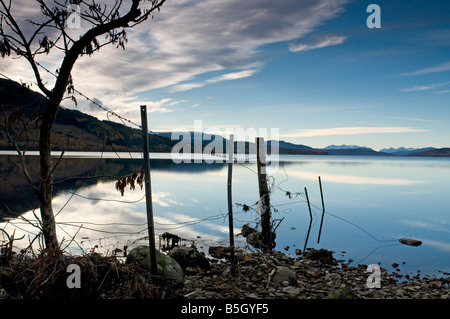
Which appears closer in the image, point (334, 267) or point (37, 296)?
point (37, 296)

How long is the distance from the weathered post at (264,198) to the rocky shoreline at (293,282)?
1835mm

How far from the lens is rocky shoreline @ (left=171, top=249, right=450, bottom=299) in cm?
747

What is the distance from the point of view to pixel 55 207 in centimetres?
2573

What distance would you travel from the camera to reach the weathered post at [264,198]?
42.4 ft

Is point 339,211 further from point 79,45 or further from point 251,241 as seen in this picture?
point 79,45

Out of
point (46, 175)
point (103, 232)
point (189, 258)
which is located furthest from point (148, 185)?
point (103, 232)

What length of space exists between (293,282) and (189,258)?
10.7ft

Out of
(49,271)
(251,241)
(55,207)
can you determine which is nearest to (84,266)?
(49,271)

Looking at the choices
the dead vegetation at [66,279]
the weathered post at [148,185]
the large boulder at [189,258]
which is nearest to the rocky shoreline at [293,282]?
the large boulder at [189,258]

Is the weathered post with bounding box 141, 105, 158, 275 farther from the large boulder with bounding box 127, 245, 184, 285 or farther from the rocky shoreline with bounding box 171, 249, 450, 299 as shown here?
the rocky shoreline with bounding box 171, 249, 450, 299

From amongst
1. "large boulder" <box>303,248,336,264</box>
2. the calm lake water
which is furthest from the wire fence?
"large boulder" <box>303,248,336,264</box>

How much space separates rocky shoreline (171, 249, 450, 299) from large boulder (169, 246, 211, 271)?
187 millimetres

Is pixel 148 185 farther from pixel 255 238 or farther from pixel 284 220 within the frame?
pixel 284 220
